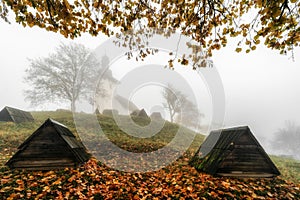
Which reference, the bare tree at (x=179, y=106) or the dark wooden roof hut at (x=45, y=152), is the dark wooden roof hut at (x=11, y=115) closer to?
the dark wooden roof hut at (x=45, y=152)

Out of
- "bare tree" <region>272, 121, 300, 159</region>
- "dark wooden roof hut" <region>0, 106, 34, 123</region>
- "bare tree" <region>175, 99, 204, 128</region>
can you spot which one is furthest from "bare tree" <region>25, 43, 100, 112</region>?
"bare tree" <region>272, 121, 300, 159</region>

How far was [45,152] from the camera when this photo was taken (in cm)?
568

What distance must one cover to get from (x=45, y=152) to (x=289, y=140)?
84.2 metres

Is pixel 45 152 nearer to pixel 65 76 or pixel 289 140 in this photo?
pixel 65 76

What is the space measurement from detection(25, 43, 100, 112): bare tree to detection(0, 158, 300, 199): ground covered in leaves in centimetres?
2635

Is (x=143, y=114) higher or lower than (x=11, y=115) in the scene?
higher

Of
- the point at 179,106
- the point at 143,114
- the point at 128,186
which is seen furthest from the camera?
the point at 179,106

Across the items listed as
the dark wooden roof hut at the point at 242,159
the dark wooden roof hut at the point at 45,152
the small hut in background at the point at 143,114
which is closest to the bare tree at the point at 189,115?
the small hut in background at the point at 143,114

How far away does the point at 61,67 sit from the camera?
28719 millimetres

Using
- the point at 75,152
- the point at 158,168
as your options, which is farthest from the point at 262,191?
the point at 75,152

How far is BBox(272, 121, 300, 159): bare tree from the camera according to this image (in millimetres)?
61906

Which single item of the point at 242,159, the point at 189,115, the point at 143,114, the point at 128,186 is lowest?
the point at 128,186

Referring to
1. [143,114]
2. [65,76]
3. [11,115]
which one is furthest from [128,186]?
[65,76]

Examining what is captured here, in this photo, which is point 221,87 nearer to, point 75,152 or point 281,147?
point 75,152
